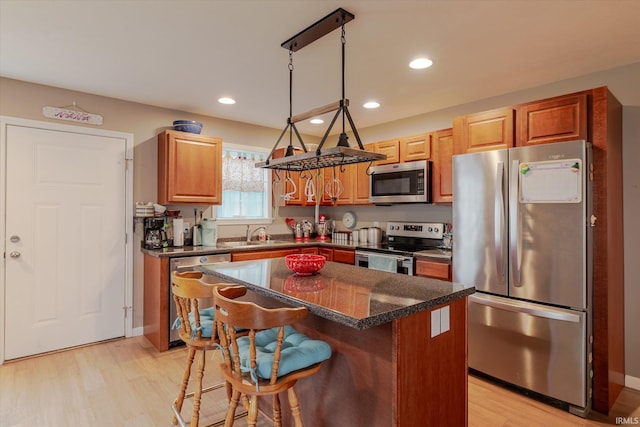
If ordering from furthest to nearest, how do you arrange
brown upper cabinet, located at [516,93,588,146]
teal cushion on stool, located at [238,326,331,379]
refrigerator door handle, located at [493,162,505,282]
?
refrigerator door handle, located at [493,162,505,282] → brown upper cabinet, located at [516,93,588,146] → teal cushion on stool, located at [238,326,331,379]

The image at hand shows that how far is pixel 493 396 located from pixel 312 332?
5.19 ft

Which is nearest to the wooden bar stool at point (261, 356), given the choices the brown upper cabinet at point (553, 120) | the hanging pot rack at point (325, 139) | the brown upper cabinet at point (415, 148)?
the hanging pot rack at point (325, 139)

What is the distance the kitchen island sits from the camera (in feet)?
4.80

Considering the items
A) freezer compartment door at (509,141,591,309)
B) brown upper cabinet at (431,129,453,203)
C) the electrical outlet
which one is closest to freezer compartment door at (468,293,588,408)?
freezer compartment door at (509,141,591,309)

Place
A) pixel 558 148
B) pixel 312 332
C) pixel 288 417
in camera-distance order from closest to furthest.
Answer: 1. pixel 312 332
2. pixel 288 417
3. pixel 558 148

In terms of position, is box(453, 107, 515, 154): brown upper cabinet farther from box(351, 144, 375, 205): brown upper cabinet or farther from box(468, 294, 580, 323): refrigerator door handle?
box(351, 144, 375, 205): brown upper cabinet

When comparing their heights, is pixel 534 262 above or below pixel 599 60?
below

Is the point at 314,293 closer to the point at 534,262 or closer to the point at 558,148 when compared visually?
the point at 534,262

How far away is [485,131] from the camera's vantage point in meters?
3.04

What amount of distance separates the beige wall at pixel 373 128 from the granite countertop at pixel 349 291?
1.91 metres

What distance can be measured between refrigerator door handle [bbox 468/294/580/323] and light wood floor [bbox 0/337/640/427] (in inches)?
24.6

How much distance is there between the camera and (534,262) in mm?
2535

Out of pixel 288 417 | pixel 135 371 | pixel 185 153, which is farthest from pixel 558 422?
pixel 185 153

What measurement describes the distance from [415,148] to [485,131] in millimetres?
976
